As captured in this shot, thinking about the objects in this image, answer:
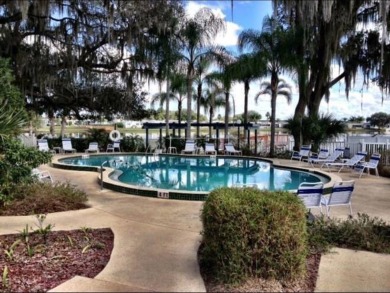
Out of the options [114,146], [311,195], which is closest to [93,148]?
[114,146]

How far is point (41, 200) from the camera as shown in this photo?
6.25 m

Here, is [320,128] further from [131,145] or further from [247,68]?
[131,145]

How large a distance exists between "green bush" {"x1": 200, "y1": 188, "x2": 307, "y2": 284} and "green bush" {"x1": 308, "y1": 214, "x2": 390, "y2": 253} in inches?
39.9

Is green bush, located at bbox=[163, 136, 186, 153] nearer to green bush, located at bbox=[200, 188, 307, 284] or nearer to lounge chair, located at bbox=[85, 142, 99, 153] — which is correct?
lounge chair, located at bbox=[85, 142, 99, 153]

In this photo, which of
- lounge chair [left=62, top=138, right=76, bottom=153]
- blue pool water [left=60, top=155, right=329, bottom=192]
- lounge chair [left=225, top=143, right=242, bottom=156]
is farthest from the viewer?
lounge chair [left=62, top=138, right=76, bottom=153]

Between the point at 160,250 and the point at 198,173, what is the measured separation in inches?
347

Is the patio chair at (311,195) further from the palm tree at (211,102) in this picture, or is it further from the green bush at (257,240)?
the palm tree at (211,102)

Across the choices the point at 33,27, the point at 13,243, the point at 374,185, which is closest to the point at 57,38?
the point at 33,27

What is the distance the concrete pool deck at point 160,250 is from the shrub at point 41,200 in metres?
0.30

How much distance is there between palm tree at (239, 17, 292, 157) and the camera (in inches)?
614

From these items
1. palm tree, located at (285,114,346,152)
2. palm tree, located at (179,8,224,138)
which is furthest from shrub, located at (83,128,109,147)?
palm tree, located at (285,114,346,152)

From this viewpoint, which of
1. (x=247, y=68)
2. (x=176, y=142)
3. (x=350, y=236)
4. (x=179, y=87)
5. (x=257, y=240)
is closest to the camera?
(x=257, y=240)

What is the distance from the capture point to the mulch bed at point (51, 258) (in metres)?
3.38

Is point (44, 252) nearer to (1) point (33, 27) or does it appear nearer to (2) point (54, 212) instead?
(2) point (54, 212)
